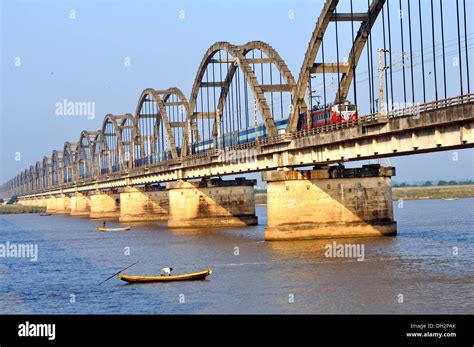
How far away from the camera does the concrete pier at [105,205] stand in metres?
166

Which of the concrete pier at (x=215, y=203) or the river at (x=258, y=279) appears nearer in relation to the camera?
the river at (x=258, y=279)

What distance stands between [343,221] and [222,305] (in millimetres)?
28939

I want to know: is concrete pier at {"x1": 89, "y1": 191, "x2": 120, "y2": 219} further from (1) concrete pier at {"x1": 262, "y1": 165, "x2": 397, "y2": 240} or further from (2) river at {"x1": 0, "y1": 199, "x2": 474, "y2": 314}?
(1) concrete pier at {"x1": 262, "y1": 165, "x2": 397, "y2": 240}

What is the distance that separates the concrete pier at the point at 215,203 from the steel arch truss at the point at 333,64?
1230 inches

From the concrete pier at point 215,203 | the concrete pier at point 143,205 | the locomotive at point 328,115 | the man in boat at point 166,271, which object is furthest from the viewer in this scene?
the concrete pier at point 143,205

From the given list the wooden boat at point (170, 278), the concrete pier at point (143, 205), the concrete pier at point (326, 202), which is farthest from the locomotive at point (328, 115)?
the concrete pier at point (143, 205)

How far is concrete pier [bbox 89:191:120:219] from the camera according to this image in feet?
544

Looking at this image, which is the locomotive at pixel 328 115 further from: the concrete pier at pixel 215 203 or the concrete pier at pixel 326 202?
the concrete pier at pixel 215 203

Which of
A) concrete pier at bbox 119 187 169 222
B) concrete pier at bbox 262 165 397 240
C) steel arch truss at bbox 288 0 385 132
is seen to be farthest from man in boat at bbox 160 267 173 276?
concrete pier at bbox 119 187 169 222

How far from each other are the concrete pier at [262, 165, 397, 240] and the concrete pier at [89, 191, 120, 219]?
334 feet

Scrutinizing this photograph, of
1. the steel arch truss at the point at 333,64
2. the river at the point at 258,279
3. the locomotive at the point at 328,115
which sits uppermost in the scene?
the steel arch truss at the point at 333,64

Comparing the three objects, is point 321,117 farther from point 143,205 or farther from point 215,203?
point 143,205

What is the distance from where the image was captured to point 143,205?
13650 centimetres

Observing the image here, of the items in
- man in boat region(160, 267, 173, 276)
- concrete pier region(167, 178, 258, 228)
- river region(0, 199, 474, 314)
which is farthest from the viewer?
concrete pier region(167, 178, 258, 228)
